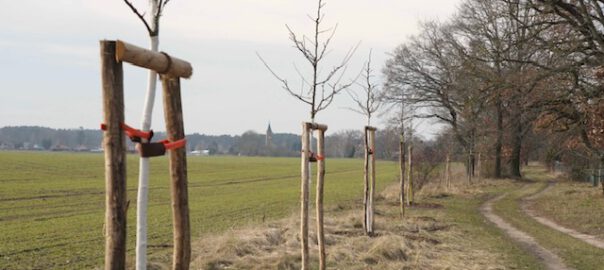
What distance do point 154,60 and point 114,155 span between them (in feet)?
2.55

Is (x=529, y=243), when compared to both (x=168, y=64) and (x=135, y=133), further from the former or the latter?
(x=135, y=133)

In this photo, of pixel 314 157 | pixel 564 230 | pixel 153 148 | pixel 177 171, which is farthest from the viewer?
pixel 564 230

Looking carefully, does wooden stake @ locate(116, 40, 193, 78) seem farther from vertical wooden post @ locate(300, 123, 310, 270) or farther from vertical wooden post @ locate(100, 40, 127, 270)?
vertical wooden post @ locate(300, 123, 310, 270)

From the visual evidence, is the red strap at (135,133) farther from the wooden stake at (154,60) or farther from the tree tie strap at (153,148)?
the wooden stake at (154,60)

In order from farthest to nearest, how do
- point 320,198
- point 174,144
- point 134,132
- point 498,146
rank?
point 498,146, point 320,198, point 174,144, point 134,132

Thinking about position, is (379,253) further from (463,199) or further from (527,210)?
(463,199)

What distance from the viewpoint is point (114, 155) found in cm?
387

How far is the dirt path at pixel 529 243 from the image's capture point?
1132 centimetres

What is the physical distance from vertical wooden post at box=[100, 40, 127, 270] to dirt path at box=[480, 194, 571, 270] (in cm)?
910

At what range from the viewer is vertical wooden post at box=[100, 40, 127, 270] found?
3.82 meters

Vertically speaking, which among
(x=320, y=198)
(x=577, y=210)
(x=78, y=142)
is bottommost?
(x=577, y=210)

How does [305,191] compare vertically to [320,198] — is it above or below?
above

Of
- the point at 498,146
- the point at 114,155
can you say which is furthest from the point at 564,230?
the point at 498,146

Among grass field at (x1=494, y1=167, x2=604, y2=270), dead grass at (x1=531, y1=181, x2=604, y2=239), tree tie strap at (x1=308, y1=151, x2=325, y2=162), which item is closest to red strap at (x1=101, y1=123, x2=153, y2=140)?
tree tie strap at (x1=308, y1=151, x2=325, y2=162)
